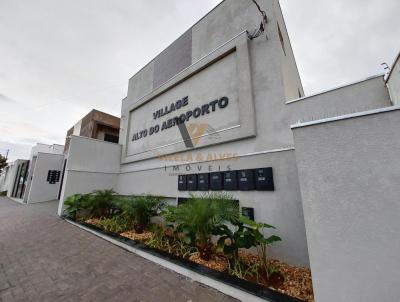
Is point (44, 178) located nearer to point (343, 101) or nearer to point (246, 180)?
point (246, 180)

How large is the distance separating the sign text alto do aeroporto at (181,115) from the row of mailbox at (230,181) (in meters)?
2.07

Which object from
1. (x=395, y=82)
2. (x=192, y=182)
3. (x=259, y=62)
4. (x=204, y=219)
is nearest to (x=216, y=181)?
(x=192, y=182)

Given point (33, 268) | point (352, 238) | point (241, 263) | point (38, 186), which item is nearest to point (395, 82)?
point (352, 238)

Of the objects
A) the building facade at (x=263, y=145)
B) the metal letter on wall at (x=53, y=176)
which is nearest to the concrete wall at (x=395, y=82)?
the building facade at (x=263, y=145)

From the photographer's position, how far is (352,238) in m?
1.84

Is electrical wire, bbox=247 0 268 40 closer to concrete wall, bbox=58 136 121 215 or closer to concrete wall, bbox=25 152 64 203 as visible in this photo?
concrete wall, bbox=58 136 121 215

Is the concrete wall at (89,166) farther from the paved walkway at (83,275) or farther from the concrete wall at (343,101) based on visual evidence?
the concrete wall at (343,101)

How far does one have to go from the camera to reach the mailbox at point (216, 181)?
4750mm

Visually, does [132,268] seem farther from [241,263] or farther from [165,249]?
[241,263]


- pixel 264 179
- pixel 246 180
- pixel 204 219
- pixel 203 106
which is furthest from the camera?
pixel 203 106

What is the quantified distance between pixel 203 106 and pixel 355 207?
188 inches

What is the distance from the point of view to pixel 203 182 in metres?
5.11

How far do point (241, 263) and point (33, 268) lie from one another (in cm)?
364

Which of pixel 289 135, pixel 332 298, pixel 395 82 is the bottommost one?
pixel 332 298
